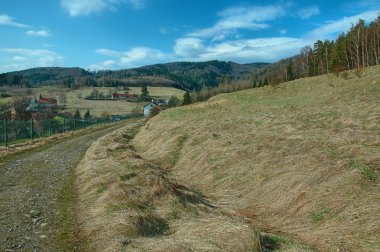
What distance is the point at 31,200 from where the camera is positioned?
10.4 m

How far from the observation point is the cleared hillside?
709 centimetres

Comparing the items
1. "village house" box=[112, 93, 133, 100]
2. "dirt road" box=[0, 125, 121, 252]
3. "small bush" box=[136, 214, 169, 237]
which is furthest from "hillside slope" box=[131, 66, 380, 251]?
"village house" box=[112, 93, 133, 100]

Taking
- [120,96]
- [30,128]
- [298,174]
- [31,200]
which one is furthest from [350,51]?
[120,96]

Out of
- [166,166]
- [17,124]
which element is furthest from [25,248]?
[17,124]

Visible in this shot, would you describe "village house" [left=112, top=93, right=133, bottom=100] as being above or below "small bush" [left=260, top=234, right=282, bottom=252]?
above

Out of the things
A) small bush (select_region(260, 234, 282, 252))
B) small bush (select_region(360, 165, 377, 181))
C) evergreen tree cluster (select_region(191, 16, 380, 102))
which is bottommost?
small bush (select_region(260, 234, 282, 252))

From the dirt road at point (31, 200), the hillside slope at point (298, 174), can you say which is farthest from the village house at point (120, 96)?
the dirt road at point (31, 200)

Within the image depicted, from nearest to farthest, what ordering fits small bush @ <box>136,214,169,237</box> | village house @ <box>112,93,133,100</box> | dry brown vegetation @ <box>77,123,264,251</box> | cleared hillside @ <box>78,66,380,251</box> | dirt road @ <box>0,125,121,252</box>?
dry brown vegetation @ <box>77,123,264,251</box>
cleared hillside @ <box>78,66,380,251</box>
dirt road @ <box>0,125,121,252</box>
small bush @ <box>136,214,169,237</box>
village house @ <box>112,93,133,100</box>

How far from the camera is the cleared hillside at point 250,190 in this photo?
23.3 feet

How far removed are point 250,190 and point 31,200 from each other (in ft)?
21.3

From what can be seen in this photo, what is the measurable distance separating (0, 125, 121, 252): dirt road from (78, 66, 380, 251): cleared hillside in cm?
86

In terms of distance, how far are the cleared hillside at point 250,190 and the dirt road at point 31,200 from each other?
857mm

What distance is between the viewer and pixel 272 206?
9.62 meters

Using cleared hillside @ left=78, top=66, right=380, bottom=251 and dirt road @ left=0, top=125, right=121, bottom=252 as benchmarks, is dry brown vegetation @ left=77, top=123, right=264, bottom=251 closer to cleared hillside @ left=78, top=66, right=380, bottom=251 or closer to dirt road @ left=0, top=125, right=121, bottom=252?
cleared hillside @ left=78, top=66, right=380, bottom=251
